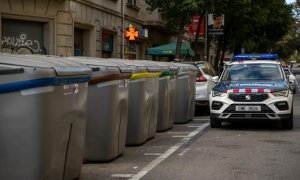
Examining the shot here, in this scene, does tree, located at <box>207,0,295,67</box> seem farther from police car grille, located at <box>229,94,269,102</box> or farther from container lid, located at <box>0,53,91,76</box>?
container lid, located at <box>0,53,91,76</box>

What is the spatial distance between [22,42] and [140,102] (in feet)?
30.2

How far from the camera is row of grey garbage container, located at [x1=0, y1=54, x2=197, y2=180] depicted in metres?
5.68

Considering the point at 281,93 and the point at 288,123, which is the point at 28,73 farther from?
the point at 288,123

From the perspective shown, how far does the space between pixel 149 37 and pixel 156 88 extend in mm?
21588

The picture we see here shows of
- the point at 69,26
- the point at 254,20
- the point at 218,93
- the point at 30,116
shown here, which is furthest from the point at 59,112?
the point at 254,20

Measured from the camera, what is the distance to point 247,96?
1253 cm

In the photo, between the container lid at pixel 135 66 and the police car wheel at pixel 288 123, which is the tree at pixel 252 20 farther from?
the container lid at pixel 135 66

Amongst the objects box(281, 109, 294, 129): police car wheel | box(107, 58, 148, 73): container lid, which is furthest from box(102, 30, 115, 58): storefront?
box(107, 58, 148, 73): container lid

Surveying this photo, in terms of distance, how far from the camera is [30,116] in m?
5.73

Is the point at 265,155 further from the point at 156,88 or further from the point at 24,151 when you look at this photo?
the point at 24,151

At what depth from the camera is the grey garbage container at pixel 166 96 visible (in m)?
12.2

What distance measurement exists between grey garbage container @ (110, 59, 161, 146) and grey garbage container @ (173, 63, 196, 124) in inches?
124

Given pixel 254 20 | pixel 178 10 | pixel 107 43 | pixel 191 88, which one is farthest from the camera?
pixel 254 20

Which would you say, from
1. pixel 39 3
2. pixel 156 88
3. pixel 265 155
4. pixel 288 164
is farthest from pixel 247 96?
pixel 39 3
